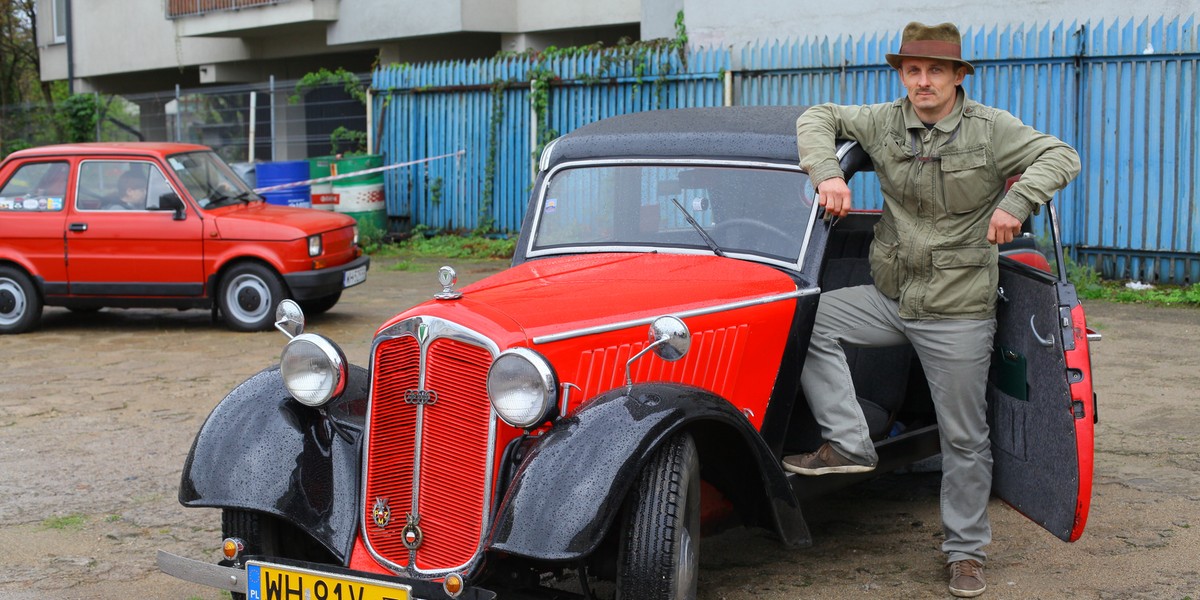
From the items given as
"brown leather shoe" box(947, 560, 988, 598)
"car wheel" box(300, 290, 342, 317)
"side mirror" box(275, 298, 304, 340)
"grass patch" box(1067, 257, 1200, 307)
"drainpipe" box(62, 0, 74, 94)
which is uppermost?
"drainpipe" box(62, 0, 74, 94)

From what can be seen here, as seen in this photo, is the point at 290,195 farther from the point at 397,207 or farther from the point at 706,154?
the point at 706,154

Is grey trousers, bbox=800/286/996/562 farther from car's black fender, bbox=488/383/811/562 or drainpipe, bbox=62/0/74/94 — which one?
drainpipe, bbox=62/0/74/94

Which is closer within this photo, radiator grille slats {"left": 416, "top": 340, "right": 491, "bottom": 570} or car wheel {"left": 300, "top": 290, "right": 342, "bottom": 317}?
radiator grille slats {"left": 416, "top": 340, "right": 491, "bottom": 570}

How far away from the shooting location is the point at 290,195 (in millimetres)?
15305

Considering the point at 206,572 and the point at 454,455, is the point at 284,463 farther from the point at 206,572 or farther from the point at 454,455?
the point at 454,455

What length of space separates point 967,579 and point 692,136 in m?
1.94

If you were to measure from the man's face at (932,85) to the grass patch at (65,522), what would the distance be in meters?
3.77

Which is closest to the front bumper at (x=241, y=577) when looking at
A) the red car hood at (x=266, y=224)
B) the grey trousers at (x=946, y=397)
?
the grey trousers at (x=946, y=397)

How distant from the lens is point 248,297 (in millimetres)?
10188

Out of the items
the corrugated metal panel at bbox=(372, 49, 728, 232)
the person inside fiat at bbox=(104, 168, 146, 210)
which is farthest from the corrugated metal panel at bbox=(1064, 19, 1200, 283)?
the person inside fiat at bbox=(104, 168, 146, 210)

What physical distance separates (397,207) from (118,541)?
1183cm

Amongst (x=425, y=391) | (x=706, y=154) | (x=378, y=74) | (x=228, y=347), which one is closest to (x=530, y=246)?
(x=706, y=154)

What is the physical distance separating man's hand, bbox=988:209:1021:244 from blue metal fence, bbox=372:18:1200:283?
8.10ft

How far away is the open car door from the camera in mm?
4051
